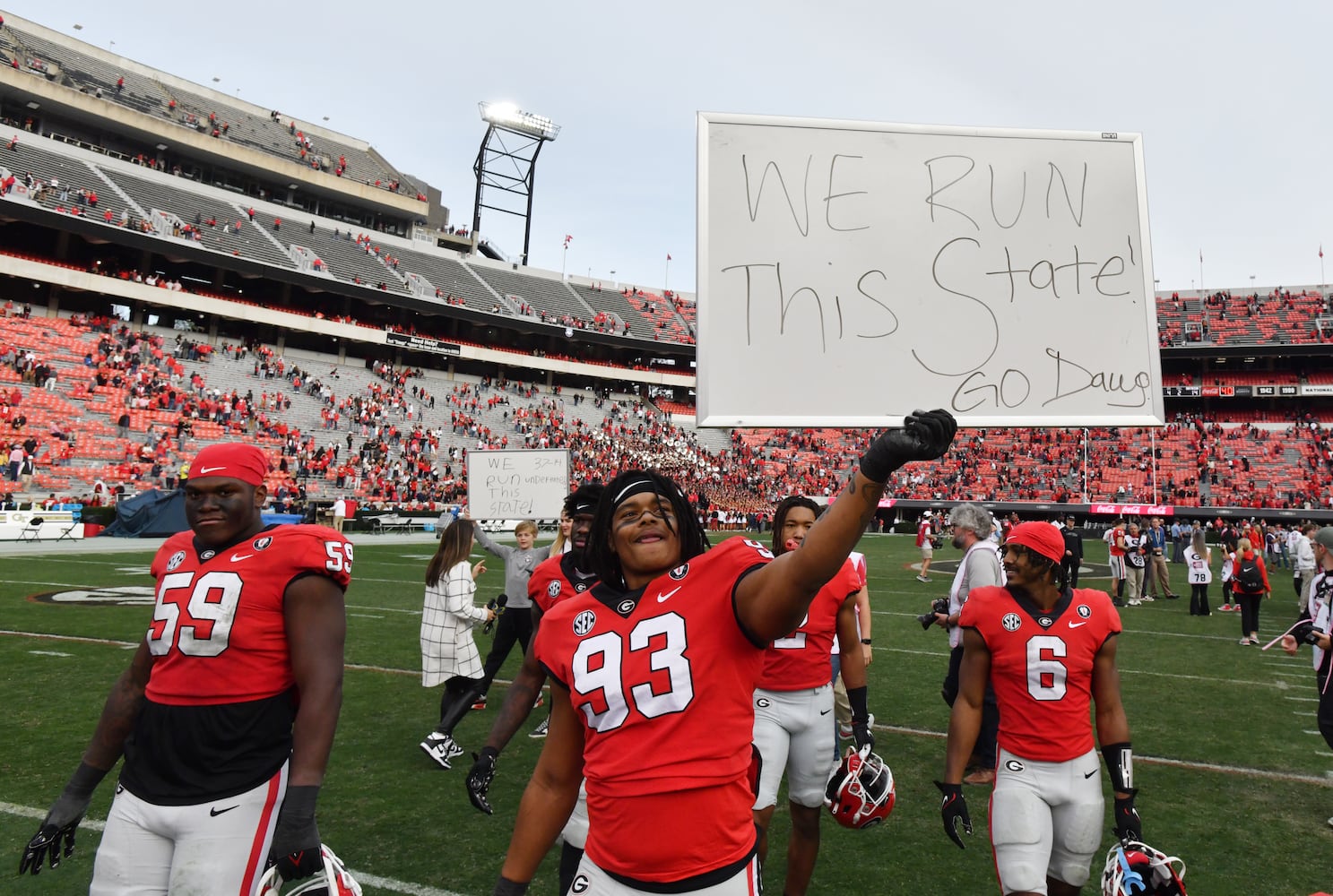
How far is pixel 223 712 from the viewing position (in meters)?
2.76

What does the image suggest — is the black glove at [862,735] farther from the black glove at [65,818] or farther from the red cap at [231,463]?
the black glove at [65,818]

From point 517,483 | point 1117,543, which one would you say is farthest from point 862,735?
point 1117,543

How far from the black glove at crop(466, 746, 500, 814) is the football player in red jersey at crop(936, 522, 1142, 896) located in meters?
1.91

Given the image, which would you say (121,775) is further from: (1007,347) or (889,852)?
(889,852)

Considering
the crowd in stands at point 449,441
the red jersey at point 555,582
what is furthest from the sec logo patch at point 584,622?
the crowd in stands at point 449,441

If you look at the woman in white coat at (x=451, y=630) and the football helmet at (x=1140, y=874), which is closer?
the football helmet at (x=1140, y=874)

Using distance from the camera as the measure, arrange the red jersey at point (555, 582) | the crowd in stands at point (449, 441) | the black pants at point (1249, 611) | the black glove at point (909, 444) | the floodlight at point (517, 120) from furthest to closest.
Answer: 1. the floodlight at point (517, 120)
2. the crowd in stands at point (449, 441)
3. the black pants at point (1249, 611)
4. the red jersey at point (555, 582)
5. the black glove at point (909, 444)

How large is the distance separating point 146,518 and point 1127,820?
91.7 ft

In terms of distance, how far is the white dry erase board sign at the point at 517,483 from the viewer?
12094mm

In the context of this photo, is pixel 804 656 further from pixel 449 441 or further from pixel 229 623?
pixel 449 441

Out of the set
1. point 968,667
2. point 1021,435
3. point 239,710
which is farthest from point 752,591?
point 1021,435

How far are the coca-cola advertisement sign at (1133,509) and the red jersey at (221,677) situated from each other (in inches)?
1778

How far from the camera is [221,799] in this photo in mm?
2670

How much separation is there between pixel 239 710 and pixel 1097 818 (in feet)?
11.0
